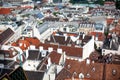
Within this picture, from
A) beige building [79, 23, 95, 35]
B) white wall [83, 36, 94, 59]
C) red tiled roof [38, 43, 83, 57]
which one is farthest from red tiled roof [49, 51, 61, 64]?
beige building [79, 23, 95, 35]

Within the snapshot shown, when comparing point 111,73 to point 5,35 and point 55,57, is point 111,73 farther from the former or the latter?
point 5,35

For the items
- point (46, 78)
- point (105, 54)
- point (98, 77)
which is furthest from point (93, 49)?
point (46, 78)

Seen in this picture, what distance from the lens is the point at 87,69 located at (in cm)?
5666

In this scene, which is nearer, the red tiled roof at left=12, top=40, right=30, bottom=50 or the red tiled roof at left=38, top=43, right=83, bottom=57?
the red tiled roof at left=38, top=43, right=83, bottom=57

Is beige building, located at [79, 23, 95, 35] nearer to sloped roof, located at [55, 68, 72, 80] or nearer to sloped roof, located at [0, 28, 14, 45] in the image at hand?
sloped roof, located at [0, 28, 14, 45]

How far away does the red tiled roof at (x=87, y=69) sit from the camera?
55.5 meters

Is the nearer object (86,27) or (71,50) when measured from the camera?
(71,50)

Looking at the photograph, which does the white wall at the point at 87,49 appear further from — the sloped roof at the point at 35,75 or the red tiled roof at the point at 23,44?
the sloped roof at the point at 35,75

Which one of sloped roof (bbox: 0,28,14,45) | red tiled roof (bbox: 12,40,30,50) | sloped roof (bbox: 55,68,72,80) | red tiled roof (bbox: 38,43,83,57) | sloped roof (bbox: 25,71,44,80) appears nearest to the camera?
A: sloped roof (bbox: 25,71,44,80)

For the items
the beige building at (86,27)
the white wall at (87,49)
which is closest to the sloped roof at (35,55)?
the white wall at (87,49)

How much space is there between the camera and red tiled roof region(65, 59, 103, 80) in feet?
182

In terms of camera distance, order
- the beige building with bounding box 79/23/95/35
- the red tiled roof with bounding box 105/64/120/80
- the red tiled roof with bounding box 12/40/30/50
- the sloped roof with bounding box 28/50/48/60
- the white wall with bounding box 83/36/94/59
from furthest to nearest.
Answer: the beige building with bounding box 79/23/95/35 < the red tiled roof with bounding box 12/40/30/50 < the white wall with bounding box 83/36/94/59 < the sloped roof with bounding box 28/50/48/60 < the red tiled roof with bounding box 105/64/120/80

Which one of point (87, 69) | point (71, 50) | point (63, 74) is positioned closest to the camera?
point (63, 74)

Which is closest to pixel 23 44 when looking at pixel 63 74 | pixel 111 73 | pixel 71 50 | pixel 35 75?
pixel 71 50
